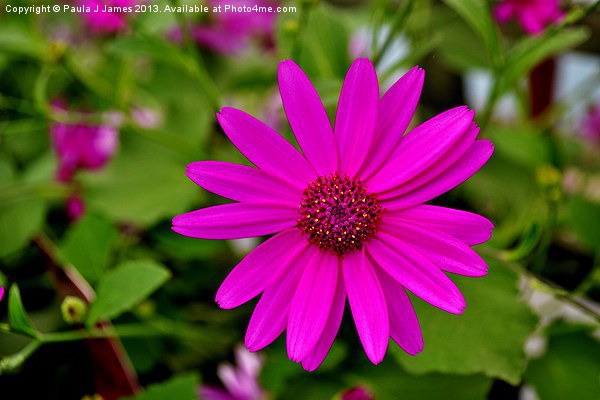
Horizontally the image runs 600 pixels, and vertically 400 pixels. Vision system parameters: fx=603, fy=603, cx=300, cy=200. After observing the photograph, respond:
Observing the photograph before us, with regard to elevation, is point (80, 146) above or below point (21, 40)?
below

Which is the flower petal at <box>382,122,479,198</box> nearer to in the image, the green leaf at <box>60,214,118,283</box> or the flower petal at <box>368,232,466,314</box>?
the flower petal at <box>368,232,466,314</box>

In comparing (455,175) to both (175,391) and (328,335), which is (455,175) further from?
(175,391)

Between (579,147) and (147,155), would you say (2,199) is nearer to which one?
(147,155)

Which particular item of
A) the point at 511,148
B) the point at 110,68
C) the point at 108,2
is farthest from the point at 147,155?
the point at 511,148

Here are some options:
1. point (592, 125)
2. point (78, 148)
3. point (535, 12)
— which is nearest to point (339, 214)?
point (535, 12)

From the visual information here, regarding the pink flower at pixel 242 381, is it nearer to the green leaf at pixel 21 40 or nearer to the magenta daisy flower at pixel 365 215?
the magenta daisy flower at pixel 365 215

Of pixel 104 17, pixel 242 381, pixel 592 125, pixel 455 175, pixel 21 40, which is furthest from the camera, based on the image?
pixel 592 125

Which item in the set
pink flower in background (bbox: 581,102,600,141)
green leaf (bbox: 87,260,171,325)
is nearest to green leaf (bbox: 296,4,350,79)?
green leaf (bbox: 87,260,171,325)
